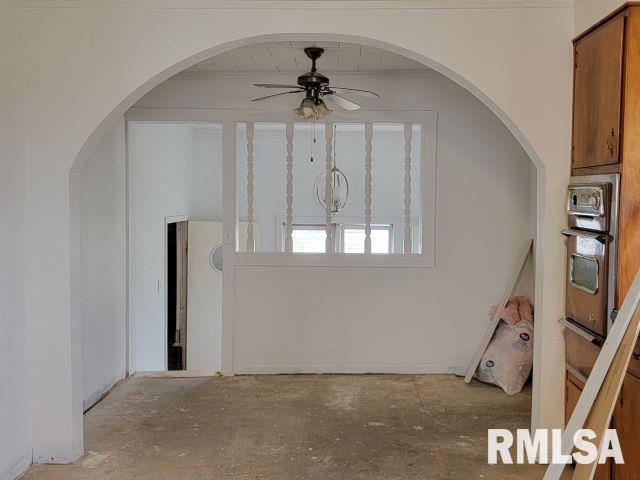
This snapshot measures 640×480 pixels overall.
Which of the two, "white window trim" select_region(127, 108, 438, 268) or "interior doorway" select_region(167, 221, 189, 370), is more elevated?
"white window trim" select_region(127, 108, 438, 268)

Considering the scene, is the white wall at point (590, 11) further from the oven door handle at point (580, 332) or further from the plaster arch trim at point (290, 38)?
the oven door handle at point (580, 332)

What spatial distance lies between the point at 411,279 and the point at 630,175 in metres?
2.36

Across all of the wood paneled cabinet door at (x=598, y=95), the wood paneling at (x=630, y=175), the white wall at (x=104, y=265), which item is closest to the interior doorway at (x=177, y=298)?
the white wall at (x=104, y=265)

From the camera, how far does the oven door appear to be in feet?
7.81

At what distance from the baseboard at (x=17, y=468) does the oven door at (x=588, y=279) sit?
2799 mm

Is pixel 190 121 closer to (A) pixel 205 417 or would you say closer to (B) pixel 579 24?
(A) pixel 205 417

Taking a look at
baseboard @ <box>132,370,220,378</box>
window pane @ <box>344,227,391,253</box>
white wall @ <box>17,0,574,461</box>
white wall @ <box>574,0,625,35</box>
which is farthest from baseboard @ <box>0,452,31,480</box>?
window pane @ <box>344,227,391,253</box>

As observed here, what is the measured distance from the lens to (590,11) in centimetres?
256

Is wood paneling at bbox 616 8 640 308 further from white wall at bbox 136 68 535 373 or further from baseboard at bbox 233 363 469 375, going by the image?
baseboard at bbox 233 363 469 375

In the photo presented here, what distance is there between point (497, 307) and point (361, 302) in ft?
3.51

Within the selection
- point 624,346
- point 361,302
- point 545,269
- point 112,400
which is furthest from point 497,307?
point 112,400

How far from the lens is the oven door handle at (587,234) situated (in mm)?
2364

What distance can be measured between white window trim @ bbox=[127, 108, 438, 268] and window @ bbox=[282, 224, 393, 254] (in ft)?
8.44

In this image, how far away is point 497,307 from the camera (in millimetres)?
4453
